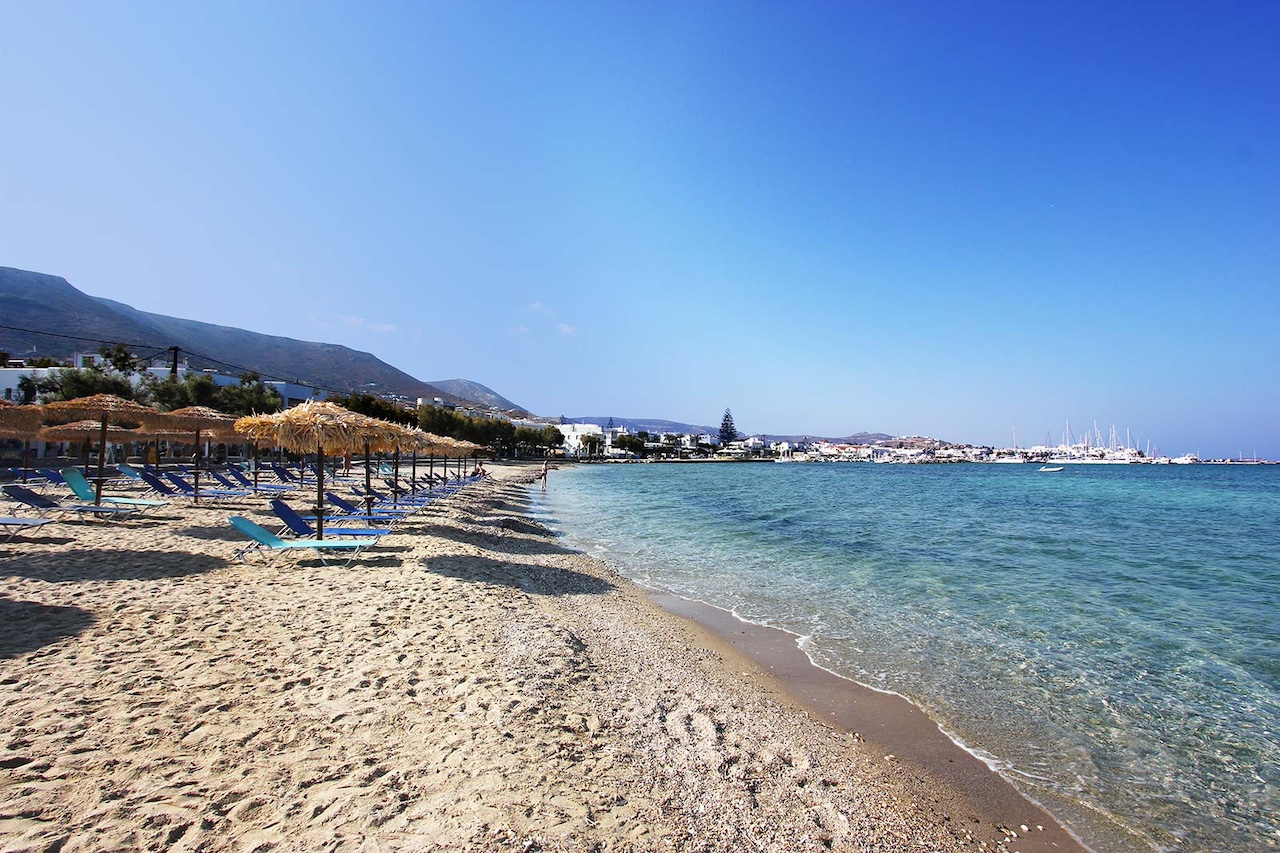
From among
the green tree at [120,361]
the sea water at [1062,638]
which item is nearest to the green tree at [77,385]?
the green tree at [120,361]

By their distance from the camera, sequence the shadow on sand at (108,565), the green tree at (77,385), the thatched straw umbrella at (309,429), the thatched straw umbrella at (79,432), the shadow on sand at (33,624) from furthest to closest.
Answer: the green tree at (77,385) → the thatched straw umbrella at (79,432) → the thatched straw umbrella at (309,429) → the shadow on sand at (108,565) → the shadow on sand at (33,624)

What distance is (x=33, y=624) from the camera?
16.8 feet

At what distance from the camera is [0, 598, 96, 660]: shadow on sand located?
4629 mm

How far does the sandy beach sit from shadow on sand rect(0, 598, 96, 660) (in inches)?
1.1

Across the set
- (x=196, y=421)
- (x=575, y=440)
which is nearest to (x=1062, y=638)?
(x=196, y=421)

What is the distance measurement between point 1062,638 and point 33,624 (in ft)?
37.7

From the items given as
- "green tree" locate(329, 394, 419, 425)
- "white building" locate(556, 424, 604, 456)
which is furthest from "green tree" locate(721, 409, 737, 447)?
"green tree" locate(329, 394, 419, 425)

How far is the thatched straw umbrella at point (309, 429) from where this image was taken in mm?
9008

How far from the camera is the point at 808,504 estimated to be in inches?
1227

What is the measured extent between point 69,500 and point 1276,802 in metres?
18.3

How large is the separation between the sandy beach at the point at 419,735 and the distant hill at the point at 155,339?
→ 114978mm

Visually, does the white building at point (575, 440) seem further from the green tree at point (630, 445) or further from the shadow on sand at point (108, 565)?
the shadow on sand at point (108, 565)

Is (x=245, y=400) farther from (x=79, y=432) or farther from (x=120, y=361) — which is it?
(x=79, y=432)

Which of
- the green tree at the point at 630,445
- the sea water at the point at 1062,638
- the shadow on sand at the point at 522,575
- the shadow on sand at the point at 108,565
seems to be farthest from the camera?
the green tree at the point at 630,445
